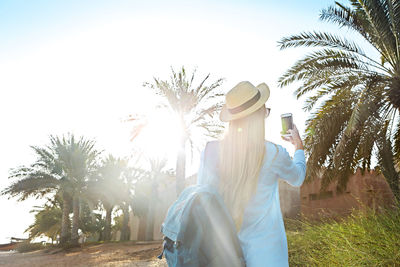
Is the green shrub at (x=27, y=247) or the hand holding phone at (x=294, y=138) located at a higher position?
the hand holding phone at (x=294, y=138)

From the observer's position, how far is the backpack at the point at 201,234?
56.6 inches

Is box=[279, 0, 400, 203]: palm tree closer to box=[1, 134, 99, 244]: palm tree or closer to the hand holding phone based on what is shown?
the hand holding phone

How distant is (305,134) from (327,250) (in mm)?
4788

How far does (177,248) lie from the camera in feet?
4.72

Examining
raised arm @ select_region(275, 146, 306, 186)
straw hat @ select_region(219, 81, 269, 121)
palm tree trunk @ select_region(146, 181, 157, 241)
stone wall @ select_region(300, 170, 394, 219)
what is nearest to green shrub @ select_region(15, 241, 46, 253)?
palm tree trunk @ select_region(146, 181, 157, 241)

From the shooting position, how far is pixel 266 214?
1.80m

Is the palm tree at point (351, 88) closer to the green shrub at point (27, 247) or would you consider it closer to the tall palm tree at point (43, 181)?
the tall palm tree at point (43, 181)

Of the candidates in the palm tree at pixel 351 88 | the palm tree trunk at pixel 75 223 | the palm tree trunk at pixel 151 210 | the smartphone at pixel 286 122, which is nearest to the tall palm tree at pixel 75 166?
the palm tree trunk at pixel 75 223

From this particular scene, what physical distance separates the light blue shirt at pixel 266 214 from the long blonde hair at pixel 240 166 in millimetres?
55

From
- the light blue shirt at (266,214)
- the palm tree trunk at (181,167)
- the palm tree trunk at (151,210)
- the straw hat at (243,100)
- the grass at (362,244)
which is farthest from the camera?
the palm tree trunk at (151,210)

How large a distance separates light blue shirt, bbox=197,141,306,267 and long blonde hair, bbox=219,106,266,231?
2.2 inches

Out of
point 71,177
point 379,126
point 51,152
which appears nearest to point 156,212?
point 71,177

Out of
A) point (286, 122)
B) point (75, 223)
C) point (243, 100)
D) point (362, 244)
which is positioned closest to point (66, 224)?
point (75, 223)

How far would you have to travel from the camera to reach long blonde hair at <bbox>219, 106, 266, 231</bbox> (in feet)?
5.70
